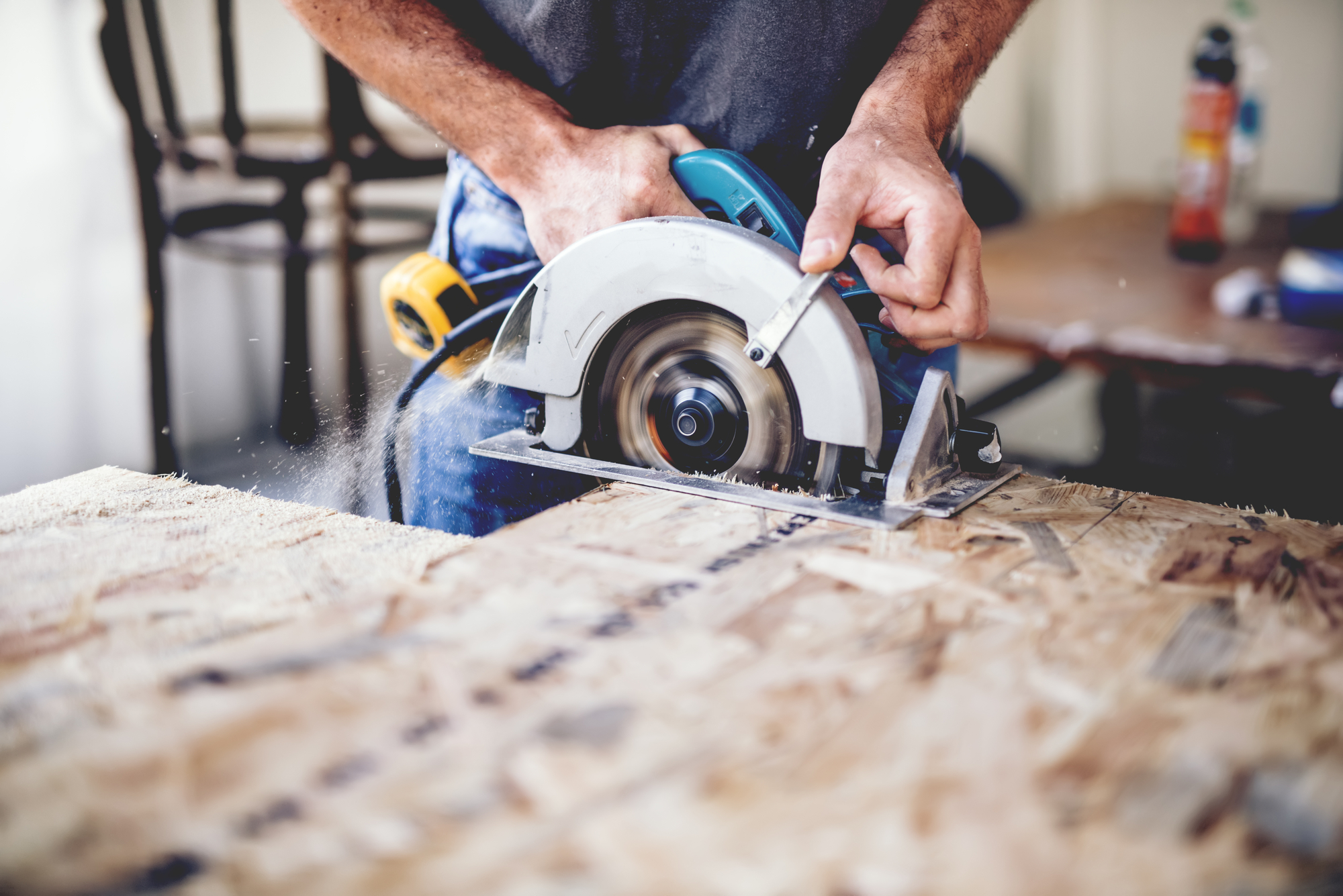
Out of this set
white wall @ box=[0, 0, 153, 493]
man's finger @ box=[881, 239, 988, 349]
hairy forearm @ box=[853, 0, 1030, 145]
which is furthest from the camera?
white wall @ box=[0, 0, 153, 493]

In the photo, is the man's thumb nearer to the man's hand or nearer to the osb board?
the man's hand

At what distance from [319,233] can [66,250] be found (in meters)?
1.02

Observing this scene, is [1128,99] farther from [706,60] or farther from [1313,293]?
[706,60]

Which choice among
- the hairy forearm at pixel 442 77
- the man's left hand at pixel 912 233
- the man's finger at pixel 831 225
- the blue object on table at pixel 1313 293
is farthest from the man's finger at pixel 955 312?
the blue object on table at pixel 1313 293

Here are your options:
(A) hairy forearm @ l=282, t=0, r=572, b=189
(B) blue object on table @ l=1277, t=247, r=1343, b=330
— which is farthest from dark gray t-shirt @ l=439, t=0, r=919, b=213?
(B) blue object on table @ l=1277, t=247, r=1343, b=330

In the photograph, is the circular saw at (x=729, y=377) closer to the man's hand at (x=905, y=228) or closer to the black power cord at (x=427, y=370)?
the man's hand at (x=905, y=228)

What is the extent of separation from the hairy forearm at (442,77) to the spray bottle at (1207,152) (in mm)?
2114

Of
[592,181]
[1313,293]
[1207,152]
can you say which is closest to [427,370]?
[592,181]

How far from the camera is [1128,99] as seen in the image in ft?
16.4

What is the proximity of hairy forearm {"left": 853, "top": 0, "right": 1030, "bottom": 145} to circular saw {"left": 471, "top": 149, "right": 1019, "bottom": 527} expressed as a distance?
0.23m

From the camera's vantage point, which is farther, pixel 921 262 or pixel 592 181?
pixel 592 181

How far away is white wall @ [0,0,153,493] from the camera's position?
345 cm

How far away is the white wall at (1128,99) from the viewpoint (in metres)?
4.44

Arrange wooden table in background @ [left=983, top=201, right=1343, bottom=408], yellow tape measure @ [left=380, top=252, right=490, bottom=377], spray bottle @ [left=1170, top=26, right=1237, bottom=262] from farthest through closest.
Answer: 1. spray bottle @ [left=1170, top=26, right=1237, bottom=262]
2. wooden table in background @ [left=983, top=201, right=1343, bottom=408]
3. yellow tape measure @ [left=380, top=252, right=490, bottom=377]
